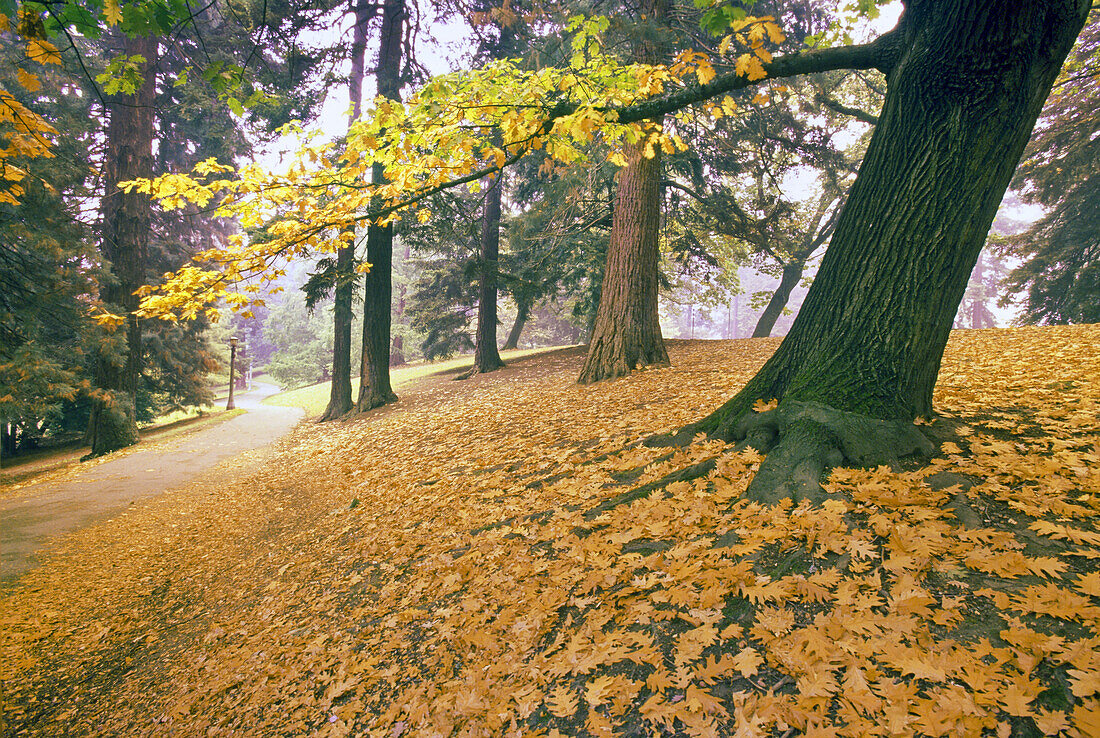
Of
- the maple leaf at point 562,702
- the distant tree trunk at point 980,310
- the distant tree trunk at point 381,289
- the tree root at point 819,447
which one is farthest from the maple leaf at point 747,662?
the distant tree trunk at point 980,310

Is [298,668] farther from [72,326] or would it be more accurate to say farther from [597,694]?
[72,326]

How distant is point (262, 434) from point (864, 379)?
15.4 m

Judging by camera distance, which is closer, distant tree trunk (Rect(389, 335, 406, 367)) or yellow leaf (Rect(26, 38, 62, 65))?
yellow leaf (Rect(26, 38, 62, 65))

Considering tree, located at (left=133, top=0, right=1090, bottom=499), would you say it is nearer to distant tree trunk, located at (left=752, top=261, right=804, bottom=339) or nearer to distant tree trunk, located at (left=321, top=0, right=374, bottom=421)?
distant tree trunk, located at (left=321, top=0, right=374, bottom=421)

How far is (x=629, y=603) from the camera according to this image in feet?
8.40

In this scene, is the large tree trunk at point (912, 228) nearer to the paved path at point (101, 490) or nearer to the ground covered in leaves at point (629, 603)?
the ground covered in leaves at point (629, 603)

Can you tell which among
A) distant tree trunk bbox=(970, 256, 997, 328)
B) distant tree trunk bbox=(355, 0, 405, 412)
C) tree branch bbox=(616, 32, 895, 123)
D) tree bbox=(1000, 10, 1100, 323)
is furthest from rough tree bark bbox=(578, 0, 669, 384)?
distant tree trunk bbox=(970, 256, 997, 328)

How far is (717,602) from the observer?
235 centimetres

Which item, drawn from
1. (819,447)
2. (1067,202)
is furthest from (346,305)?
(1067,202)

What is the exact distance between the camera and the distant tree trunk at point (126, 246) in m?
11.6

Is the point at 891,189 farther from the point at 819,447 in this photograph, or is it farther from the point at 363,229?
the point at 363,229

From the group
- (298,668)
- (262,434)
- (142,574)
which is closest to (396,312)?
(262,434)

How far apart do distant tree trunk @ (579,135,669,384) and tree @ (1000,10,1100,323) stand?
1331 cm

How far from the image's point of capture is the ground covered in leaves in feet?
5.98
